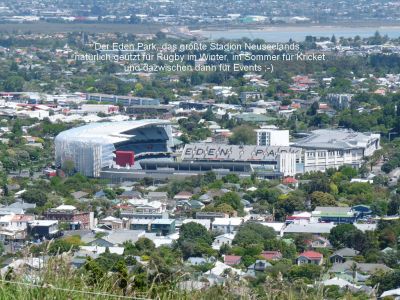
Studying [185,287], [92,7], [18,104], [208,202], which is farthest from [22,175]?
[92,7]

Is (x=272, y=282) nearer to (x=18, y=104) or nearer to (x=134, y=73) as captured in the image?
(x=18, y=104)

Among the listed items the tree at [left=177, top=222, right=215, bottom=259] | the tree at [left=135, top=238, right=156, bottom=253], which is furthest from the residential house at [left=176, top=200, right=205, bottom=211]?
the tree at [left=135, top=238, right=156, bottom=253]

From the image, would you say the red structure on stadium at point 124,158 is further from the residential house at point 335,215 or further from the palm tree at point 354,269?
the palm tree at point 354,269

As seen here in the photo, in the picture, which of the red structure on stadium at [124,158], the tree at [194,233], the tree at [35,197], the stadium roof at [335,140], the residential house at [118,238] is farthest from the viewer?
the stadium roof at [335,140]

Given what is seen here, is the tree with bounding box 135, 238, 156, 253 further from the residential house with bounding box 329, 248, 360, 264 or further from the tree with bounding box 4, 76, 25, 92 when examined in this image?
the tree with bounding box 4, 76, 25, 92

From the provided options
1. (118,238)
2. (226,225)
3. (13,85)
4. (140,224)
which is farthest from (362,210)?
(13,85)

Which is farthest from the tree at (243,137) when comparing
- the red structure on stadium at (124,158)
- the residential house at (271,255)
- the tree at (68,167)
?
the residential house at (271,255)
